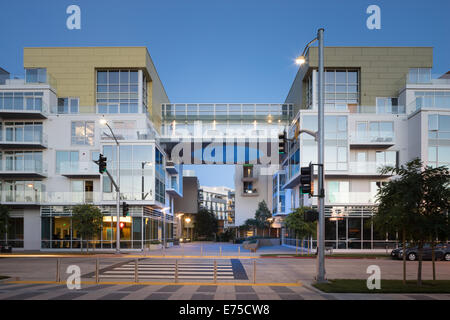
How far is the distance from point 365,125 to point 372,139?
7.05ft

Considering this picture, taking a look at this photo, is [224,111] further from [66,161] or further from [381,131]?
[66,161]

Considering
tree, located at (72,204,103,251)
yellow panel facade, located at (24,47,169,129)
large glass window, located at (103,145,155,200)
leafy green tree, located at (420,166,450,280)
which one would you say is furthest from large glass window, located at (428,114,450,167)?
tree, located at (72,204,103,251)

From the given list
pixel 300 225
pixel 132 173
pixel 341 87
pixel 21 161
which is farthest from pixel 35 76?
pixel 341 87

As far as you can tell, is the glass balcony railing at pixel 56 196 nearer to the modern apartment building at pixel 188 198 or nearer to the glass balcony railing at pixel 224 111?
the glass balcony railing at pixel 224 111

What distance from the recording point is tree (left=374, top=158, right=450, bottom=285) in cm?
1382

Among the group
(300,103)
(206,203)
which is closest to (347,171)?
(300,103)

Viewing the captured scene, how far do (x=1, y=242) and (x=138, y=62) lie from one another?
22.6 metres

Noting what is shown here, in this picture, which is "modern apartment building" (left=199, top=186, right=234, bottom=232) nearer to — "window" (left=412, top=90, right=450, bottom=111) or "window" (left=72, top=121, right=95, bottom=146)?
"window" (left=72, top=121, right=95, bottom=146)

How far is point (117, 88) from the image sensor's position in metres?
42.8

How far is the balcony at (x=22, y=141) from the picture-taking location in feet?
127

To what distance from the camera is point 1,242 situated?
127 feet

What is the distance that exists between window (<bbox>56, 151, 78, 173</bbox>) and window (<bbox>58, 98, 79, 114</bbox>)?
424 cm
